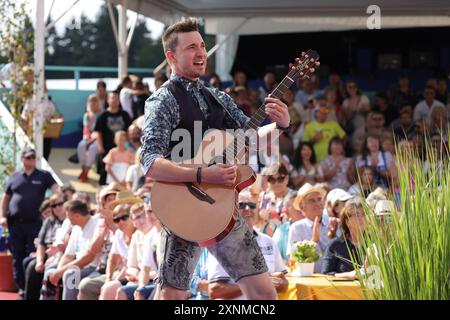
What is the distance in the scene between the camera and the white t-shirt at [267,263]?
27.0ft

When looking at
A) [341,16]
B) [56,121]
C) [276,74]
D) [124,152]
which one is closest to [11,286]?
[124,152]

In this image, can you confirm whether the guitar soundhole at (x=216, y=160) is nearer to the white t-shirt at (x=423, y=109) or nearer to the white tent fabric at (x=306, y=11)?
the white t-shirt at (x=423, y=109)

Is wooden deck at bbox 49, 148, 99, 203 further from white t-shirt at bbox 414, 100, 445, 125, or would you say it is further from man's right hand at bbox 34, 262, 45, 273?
white t-shirt at bbox 414, 100, 445, 125

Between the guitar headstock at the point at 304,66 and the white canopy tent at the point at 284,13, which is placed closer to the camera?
the guitar headstock at the point at 304,66

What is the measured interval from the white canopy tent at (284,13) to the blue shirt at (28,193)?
2.99 metres

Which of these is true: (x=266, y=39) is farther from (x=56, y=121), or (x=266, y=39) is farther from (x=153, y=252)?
(x=153, y=252)

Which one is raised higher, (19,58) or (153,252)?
(19,58)

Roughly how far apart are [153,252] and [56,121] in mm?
7877

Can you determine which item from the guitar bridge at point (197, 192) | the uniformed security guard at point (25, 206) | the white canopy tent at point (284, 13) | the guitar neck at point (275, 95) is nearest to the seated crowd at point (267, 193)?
the uniformed security guard at point (25, 206)

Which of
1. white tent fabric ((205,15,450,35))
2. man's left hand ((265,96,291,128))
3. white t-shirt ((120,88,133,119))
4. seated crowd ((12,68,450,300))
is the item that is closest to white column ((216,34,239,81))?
white tent fabric ((205,15,450,35))

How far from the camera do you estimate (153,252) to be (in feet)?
31.9

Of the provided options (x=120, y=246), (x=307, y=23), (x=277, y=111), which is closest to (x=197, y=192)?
(x=277, y=111)

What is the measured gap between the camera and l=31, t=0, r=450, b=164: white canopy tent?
53.6ft
